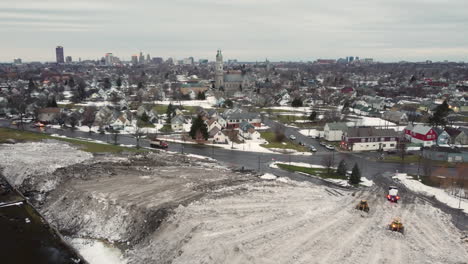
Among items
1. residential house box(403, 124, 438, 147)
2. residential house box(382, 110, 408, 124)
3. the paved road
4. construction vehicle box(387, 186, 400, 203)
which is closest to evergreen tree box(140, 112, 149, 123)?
the paved road

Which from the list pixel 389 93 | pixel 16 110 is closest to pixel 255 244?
pixel 16 110

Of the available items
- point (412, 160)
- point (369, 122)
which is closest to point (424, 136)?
point (412, 160)

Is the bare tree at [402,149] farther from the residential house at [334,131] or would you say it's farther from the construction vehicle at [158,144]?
the construction vehicle at [158,144]

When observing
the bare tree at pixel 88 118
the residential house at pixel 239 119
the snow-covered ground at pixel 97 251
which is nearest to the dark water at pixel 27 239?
the snow-covered ground at pixel 97 251

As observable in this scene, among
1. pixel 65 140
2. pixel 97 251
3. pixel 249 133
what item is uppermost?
pixel 249 133

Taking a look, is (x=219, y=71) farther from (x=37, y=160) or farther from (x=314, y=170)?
(x=37, y=160)

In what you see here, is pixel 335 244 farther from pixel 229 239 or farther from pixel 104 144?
pixel 104 144
